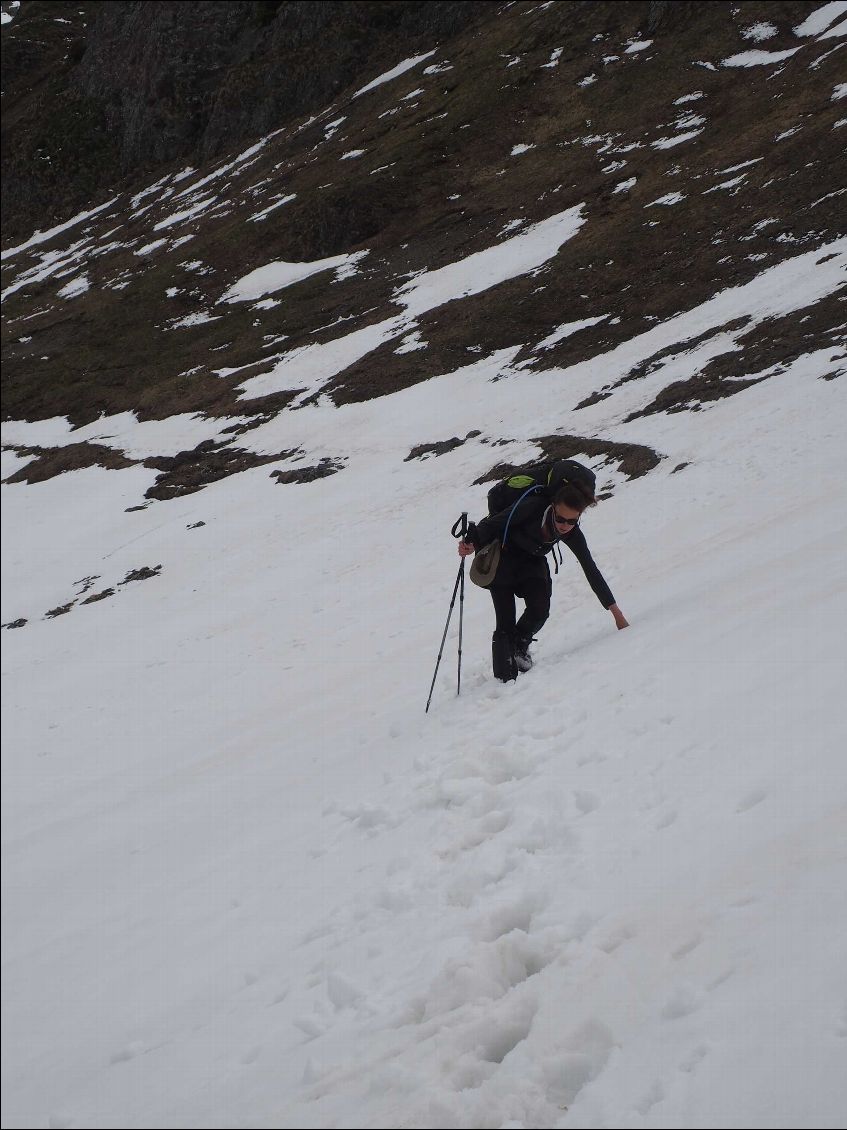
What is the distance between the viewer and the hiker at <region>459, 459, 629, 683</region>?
23.8 feet

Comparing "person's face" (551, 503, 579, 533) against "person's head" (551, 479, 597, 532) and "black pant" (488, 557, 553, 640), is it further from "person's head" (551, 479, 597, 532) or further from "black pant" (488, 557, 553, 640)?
"black pant" (488, 557, 553, 640)

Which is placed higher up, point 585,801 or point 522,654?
point 585,801

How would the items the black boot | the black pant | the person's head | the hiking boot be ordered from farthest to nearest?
the hiking boot
the black boot
the black pant
the person's head

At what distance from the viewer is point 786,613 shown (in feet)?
20.9

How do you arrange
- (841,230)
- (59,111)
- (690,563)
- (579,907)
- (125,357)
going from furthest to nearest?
1. (59,111)
2. (125,357)
3. (841,230)
4. (690,563)
5. (579,907)

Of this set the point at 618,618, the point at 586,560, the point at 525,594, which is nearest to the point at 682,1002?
the point at 586,560

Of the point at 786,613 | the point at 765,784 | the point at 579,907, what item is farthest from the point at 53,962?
the point at 786,613

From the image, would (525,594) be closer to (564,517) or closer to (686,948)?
(564,517)

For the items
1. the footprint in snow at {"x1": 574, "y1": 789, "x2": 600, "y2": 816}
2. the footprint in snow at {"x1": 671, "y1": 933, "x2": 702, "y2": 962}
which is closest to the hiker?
the footprint in snow at {"x1": 574, "y1": 789, "x2": 600, "y2": 816}

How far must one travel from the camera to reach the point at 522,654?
8.23m

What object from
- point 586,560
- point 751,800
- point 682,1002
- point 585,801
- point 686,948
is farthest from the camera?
point 586,560

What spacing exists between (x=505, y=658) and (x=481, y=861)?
10.8 feet

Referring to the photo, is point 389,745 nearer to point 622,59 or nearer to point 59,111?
point 622,59

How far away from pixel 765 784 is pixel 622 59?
5850cm
